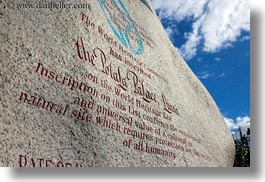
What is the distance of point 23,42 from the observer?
232 cm

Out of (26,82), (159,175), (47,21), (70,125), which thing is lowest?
(159,175)

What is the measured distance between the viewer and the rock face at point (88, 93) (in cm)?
216

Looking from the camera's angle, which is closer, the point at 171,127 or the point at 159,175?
the point at 159,175

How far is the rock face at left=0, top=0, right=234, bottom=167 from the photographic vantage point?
2.16 m

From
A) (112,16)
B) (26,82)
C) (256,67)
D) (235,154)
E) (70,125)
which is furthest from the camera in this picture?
(235,154)

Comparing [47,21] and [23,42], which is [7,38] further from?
[47,21]

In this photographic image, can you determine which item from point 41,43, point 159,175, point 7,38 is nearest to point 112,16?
point 41,43

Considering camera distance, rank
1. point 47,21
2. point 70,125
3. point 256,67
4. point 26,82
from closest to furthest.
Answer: point 26,82 → point 70,125 → point 47,21 → point 256,67

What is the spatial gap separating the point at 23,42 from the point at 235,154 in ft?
13.5

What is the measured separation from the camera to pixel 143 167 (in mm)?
2646

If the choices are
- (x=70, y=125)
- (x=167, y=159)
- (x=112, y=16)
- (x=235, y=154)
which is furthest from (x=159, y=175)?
(x=235, y=154)

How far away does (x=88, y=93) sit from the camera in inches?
103

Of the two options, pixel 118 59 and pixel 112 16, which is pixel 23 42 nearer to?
pixel 118 59

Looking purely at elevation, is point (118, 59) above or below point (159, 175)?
above
